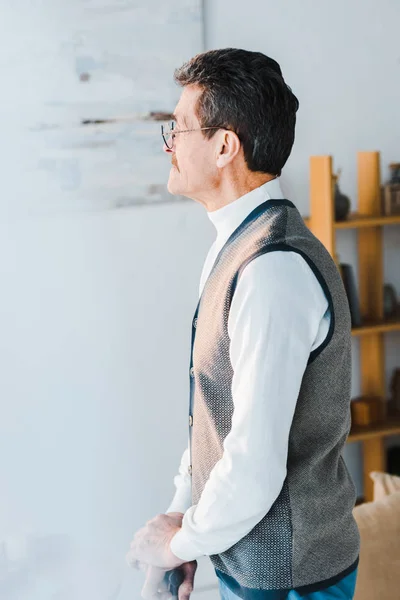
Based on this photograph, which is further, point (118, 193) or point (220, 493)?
point (118, 193)

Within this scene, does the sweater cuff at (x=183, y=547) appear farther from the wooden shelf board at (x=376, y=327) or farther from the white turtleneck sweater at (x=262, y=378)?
the wooden shelf board at (x=376, y=327)

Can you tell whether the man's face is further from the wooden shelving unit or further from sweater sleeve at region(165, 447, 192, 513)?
the wooden shelving unit

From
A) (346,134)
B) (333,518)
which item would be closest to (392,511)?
(333,518)

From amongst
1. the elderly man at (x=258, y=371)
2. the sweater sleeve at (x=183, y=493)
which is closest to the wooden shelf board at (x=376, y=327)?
the sweater sleeve at (x=183, y=493)

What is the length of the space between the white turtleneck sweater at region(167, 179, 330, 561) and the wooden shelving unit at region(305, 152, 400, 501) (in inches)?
63.9

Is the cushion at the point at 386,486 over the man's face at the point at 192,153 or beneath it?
beneath

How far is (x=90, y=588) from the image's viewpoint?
280 centimetres

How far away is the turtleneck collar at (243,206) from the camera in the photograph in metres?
1.31

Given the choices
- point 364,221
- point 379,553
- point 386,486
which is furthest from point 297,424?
point 364,221

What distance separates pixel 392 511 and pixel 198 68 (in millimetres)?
1240

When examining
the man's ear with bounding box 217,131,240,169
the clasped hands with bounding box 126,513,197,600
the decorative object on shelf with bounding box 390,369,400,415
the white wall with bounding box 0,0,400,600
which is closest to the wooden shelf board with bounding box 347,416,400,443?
the decorative object on shelf with bounding box 390,369,400,415

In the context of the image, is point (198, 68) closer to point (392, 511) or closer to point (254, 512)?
point (254, 512)

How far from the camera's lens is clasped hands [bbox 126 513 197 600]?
133cm

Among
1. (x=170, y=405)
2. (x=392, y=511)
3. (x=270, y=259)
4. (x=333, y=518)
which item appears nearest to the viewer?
(x=270, y=259)
